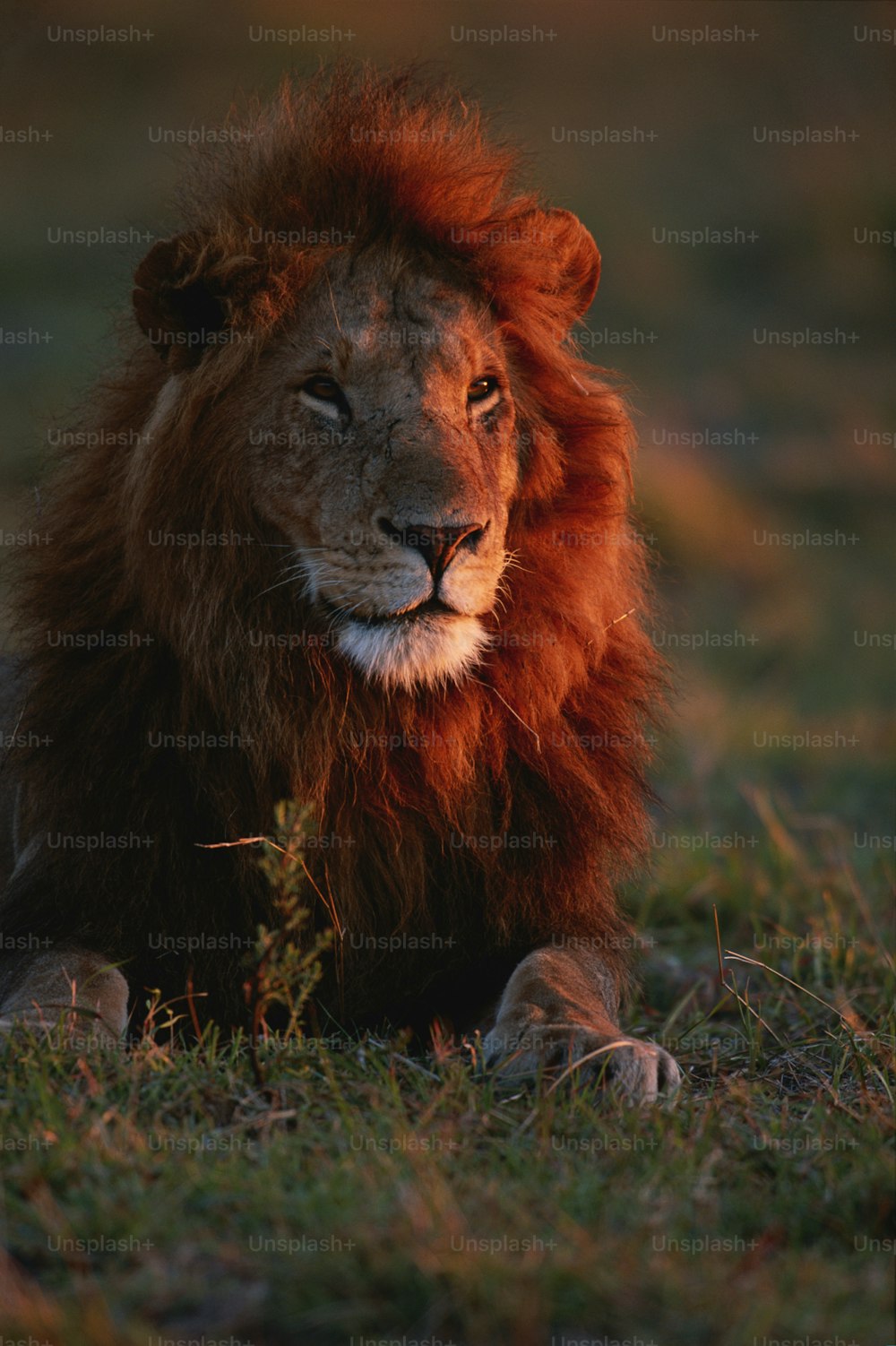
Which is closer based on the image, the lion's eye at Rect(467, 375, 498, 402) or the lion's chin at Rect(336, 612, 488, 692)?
the lion's chin at Rect(336, 612, 488, 692)

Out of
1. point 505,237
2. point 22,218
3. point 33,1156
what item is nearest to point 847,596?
point 505,237

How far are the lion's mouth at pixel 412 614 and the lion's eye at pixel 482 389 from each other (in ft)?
1.95

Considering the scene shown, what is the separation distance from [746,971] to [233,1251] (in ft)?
10.1

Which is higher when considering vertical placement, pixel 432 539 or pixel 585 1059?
pixel 432 539

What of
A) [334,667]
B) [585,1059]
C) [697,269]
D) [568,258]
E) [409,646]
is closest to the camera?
[585,1059]

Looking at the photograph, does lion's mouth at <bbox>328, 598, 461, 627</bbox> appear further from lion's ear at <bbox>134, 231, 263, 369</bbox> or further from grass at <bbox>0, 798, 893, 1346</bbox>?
grass at <bbox>0, 798, 893, 1346</bbox>

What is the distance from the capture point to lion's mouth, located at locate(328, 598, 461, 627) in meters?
3.57

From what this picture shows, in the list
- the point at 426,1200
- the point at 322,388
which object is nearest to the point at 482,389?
the point at 322,388

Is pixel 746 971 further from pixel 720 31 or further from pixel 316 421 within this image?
pixel 720 31

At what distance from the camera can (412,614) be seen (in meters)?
3.59

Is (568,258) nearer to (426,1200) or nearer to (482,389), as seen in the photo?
(482,389)

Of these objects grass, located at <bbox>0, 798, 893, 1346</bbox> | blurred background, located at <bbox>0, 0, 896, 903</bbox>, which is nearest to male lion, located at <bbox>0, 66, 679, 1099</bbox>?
grass, located at <bbox>0, 798, 893, 1346</bbox>

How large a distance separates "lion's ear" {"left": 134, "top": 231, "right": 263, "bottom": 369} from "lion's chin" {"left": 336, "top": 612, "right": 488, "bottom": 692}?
827 millimetres

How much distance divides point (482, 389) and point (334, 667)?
78 cm
